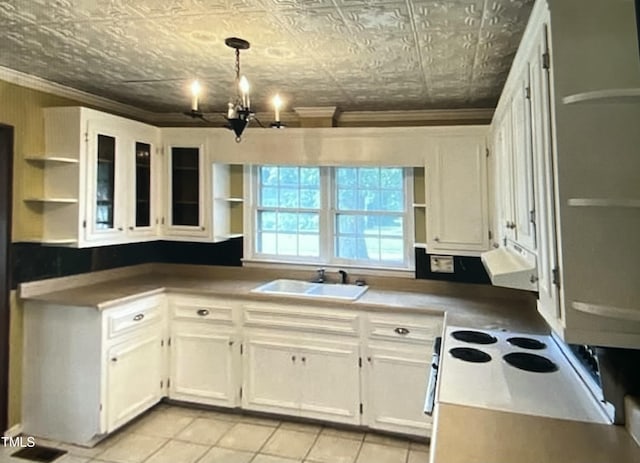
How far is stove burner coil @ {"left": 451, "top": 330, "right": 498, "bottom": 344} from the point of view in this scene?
2293 mm

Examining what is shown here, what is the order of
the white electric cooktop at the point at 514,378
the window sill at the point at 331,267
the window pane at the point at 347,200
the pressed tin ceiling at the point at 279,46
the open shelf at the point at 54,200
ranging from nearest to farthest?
the white electric cooktop at the point at 514,378, the pressed tin ceiling at the point at 279,46, the open shelf at the point at 54,200, the window sill at the point at 331,267, the window pane at the point at 347,200

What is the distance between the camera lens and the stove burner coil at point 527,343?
2.20 metres

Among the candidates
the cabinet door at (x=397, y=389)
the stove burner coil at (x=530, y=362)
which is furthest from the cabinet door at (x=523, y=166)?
the cabinet door at (x=397, y=389)

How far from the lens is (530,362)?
1.97m

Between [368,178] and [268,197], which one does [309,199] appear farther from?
[368,178]

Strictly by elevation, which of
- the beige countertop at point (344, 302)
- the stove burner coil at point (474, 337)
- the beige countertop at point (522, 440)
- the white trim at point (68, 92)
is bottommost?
the beige countertop at point (522, 440)

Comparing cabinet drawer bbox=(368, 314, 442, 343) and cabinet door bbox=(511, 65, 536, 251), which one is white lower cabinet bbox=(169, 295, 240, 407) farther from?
cabinet door bbox=(511, 65, 536, 251)

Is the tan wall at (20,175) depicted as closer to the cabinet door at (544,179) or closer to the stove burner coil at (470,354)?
the stove burner coil at (470,354)

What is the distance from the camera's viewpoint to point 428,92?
310 cm

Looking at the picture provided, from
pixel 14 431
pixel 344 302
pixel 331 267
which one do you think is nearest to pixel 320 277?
pixel 331 267

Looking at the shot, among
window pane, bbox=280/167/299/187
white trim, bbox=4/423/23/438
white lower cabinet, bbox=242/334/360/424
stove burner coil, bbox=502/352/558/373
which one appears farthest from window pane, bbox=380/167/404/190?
white trim, bbox=4/423/23/438

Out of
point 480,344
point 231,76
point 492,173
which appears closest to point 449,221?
point 492,173

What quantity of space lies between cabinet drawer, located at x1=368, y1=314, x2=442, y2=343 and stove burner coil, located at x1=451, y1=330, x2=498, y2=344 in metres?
0.44

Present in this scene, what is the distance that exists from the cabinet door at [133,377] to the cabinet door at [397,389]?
5.30 ft
